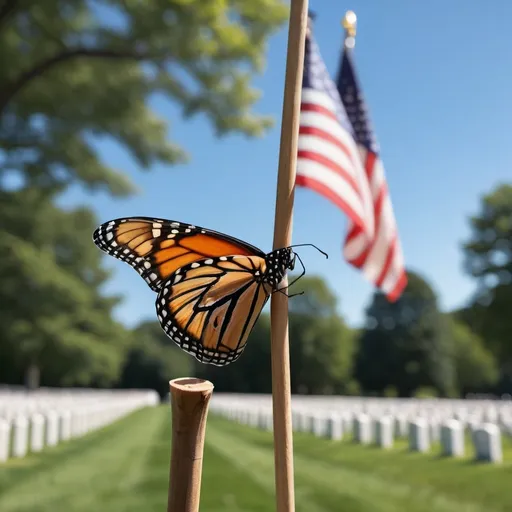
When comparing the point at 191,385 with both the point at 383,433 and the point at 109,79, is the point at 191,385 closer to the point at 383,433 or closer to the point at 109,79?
the point at 383,433

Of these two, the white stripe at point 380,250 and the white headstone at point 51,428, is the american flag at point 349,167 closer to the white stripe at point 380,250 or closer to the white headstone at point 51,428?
the white stripe at point 380,250

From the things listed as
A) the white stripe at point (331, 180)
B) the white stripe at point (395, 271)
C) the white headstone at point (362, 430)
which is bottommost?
the white headstone at point (362, 430)

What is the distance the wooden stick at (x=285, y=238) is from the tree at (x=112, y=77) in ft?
33.8

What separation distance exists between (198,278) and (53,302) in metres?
29.3

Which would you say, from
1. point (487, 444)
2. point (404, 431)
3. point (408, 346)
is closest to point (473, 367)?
point (408, 346)

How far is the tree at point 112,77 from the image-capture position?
37.6ft

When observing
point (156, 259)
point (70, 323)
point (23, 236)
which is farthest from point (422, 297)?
point (156, 259)

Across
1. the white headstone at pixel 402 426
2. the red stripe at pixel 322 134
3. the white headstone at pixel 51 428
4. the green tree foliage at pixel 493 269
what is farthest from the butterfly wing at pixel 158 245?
the green tree foliage at pixel 493 269

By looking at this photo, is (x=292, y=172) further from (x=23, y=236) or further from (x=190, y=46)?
(x=23, y=236)

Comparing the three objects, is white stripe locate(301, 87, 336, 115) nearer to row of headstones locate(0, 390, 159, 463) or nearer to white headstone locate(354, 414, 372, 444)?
row of headstones locate(0, 390, 159, 463)

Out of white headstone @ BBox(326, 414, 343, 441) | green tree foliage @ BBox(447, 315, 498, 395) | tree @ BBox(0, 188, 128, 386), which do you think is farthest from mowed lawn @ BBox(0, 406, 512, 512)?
green tree foliage @ BBox(447, 315, 498, 395)

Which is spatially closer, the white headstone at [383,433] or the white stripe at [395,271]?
the white stripe at [395,271]

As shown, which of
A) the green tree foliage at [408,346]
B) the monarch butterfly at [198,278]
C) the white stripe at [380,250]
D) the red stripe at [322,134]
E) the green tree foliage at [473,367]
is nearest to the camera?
the monarch butterfly at [198,278]

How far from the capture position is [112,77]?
1312 cm
